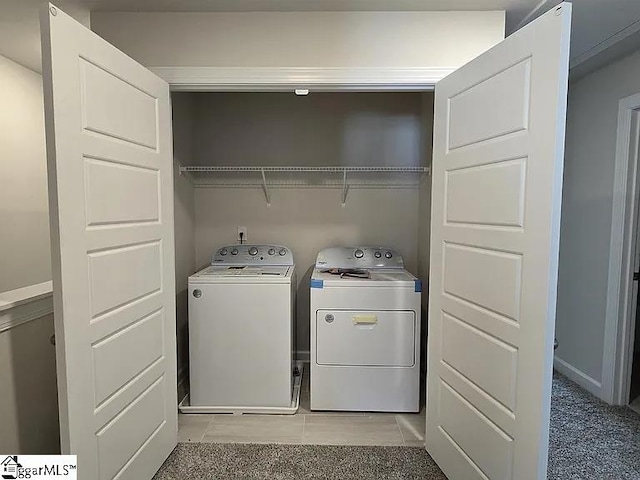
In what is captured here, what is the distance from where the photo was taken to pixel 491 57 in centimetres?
149

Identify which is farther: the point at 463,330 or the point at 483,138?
the point at 463,330

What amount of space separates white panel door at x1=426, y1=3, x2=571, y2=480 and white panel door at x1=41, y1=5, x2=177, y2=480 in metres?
1.36

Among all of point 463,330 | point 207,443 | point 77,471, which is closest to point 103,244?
point 77,471

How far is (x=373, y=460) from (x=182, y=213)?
6.80ft

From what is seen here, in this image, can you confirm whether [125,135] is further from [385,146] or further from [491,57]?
[385,146]

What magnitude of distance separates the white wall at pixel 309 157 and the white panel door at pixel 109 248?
1.23 metres

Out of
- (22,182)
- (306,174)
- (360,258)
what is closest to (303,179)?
(306,174)

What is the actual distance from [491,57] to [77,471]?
7.04 ft

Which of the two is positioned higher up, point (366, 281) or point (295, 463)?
point (366, 281)

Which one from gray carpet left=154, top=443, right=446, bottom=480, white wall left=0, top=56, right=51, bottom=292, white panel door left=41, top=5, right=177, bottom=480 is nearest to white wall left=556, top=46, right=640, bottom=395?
gray carpet left=154, top=443, right=446, bottom=480

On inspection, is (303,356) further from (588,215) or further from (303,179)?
(588,215)

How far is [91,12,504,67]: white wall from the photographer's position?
1905mm

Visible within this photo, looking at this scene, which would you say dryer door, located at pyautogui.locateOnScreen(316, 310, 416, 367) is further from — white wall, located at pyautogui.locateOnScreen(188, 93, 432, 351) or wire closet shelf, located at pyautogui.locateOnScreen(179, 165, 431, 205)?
wire closet shelf, located at pyautogui.locateOnScreen(179, 165, 431, 205)
